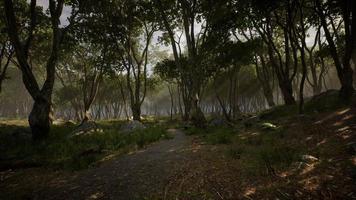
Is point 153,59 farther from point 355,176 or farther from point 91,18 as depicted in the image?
point 355,176

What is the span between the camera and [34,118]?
41.9 ft

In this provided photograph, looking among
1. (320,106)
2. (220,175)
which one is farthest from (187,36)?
(220,175)

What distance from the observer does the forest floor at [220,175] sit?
5.03 metres

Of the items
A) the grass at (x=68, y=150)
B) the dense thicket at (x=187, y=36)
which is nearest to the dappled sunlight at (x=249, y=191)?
the grass at (x=68, y=150)

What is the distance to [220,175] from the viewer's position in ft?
20.6

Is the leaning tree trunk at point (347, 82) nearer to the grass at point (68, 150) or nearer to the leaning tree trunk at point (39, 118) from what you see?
the grass at point (68, 150)

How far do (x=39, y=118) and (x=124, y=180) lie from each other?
362 inches

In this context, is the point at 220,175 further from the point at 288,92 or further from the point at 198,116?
the point at 288,92

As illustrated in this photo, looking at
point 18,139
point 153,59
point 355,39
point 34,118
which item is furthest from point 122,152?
point 153,59

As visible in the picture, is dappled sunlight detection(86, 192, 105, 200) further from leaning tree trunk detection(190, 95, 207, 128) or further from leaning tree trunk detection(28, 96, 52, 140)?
leaning tree trunk detection(190, 95, 207, 128)

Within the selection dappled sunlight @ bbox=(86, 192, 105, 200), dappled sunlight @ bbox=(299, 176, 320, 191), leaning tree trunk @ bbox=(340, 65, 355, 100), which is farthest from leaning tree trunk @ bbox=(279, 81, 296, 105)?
dappled sunlight @ bbox=(86, 192, 105, 200)

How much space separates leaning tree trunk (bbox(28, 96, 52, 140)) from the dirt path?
6.94 meters

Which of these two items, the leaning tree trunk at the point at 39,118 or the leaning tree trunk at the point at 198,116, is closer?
the leaning tree trunk at the point at 39,118

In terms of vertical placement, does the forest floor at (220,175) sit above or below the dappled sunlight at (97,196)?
above
